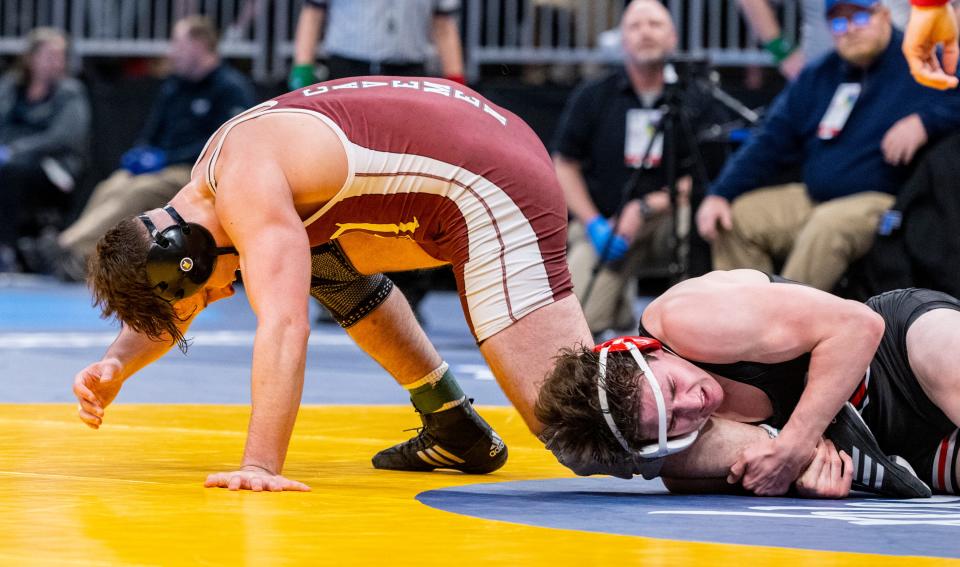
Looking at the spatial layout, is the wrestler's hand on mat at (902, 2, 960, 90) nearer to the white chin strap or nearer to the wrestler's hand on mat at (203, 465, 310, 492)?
the white chin strap

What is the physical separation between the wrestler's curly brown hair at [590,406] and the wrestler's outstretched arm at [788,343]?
0.17 m

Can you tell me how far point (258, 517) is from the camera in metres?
2.62

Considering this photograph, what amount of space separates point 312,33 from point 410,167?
4.42m

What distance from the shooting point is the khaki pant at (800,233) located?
6.06 metres

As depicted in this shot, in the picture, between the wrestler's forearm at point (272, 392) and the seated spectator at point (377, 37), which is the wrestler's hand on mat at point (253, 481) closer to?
the wrestler's forearm at point (272, 392)

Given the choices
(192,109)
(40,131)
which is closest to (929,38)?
(192,109)

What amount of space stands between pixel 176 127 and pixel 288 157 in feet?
23.2

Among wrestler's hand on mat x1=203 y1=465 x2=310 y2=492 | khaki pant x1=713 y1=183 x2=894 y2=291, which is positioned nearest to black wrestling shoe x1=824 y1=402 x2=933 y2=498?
wrestler's hand on mat x1=203 y1=465 x2=310 y2=492

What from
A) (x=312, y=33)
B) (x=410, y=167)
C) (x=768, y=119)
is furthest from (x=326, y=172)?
(x=312, y=33)

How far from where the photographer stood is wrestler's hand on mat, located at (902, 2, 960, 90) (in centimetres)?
395

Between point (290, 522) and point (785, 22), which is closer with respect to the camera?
point (290, 522)

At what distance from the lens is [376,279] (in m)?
3.80

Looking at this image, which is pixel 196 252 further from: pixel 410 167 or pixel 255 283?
pixel 410 167

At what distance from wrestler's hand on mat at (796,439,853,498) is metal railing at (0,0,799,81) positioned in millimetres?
7028
